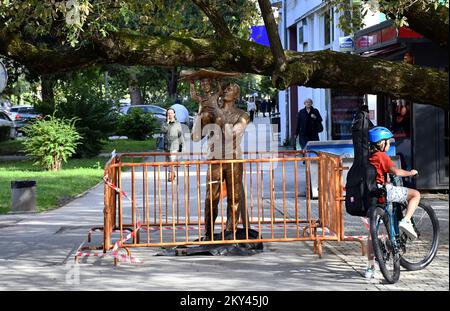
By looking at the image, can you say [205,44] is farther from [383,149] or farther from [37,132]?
[37,132]

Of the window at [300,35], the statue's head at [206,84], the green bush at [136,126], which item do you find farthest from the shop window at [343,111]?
the green bush at [136,126]

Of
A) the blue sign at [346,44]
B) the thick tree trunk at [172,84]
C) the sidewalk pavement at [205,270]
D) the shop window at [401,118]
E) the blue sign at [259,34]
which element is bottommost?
the sidewalk pavement at [205,270]

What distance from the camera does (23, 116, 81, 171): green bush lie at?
84.0 ft

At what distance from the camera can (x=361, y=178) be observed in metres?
8.88

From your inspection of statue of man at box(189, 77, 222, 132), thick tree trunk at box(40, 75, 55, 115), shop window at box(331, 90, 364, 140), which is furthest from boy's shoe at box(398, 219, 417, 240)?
thick tree trunk at box(40, 75, 55, 115)

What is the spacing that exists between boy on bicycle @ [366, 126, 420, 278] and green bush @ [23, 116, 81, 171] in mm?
17503

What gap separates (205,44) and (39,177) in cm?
1307

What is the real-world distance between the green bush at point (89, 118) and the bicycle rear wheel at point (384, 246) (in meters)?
22.0

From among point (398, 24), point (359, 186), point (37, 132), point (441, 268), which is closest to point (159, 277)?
point (359, 186)

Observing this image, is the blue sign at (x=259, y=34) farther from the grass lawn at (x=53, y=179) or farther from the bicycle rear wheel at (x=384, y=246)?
the bicycle rear wheel at (x=384, y=246)

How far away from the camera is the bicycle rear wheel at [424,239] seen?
9.28 m

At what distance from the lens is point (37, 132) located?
26.2 m

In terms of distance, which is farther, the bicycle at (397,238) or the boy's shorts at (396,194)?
the boy's shorts at (396,194)

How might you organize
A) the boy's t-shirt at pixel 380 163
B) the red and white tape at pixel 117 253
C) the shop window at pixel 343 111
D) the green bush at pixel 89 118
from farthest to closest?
the green bush at pixel 89 118 < the shop window at pixel 343 111 < the red and white tape at pixel 117 253 < the boy's t-shirt at pixel 380 163
